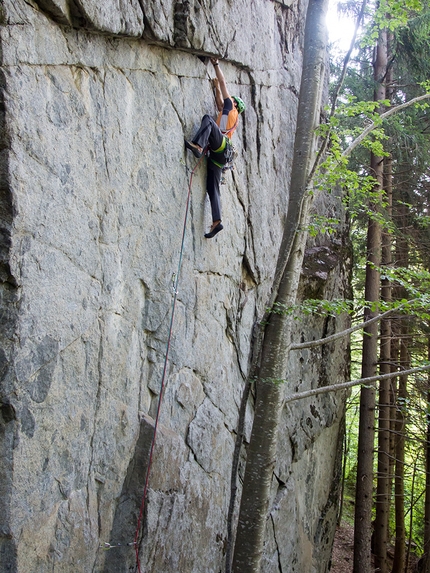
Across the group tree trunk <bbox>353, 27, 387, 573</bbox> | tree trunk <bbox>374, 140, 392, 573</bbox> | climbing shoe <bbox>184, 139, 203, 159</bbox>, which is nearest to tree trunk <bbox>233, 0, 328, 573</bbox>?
climbing shoe <bbox>184, 139, 203, 159</bbox>

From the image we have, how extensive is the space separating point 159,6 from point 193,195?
228cm

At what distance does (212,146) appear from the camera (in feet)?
22.7

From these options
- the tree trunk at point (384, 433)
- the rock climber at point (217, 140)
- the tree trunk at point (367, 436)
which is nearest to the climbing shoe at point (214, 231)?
the rock climber at point (217, 140)

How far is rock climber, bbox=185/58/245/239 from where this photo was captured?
22.0ft

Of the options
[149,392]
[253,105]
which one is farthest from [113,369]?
[253,105]

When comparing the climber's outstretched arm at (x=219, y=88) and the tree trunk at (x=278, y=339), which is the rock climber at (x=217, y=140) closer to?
the climber's outstretched arm at (x=219, y=88)

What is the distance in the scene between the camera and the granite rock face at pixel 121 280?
4.31 metres

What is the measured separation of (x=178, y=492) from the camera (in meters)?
6.39

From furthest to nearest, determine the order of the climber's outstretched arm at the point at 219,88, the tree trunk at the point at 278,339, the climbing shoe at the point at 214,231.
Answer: the climber's outstretched arm at the point at 219,88 < the climbing shoe at the point at 214,231 < the tree trunk at the point at 278,339

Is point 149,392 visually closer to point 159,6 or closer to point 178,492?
point 178,492

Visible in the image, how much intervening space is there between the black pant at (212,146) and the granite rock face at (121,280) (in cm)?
17

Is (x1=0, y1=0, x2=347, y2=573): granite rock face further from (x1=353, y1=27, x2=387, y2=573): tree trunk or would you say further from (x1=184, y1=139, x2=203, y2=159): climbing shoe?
(x1=353, y1=27, x2=387, y2=573): tree trunk

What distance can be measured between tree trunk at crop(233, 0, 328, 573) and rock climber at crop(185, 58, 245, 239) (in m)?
1.06

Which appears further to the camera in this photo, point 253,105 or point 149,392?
point 253,105
